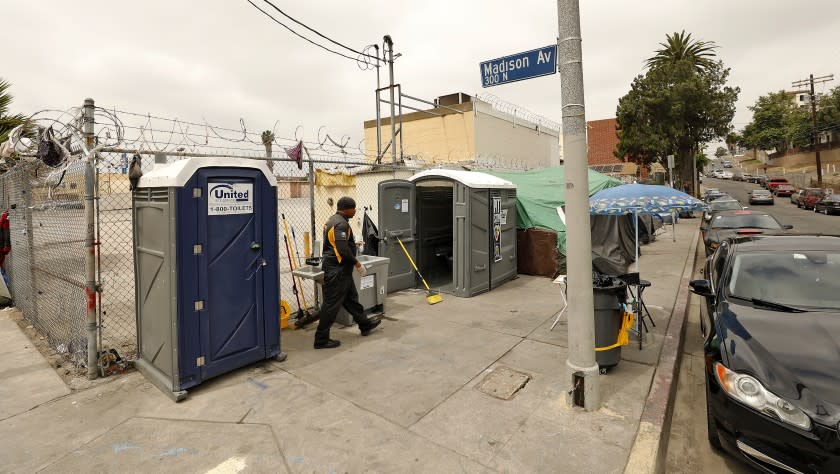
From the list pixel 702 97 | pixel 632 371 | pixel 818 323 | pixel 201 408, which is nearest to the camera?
pixel 818 323

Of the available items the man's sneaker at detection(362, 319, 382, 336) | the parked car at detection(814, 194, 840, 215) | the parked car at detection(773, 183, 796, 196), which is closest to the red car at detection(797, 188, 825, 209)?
the parked car at detection(814, 194, 840, 215)

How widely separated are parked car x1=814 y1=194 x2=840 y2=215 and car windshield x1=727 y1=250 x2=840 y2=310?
1114 inches

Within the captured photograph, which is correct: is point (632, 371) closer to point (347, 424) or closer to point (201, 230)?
point (347, 424)

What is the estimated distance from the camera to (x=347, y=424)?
3.51 m

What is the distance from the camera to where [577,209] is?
3.56 meters

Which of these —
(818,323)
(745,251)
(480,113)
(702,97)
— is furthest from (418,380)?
(702,97)

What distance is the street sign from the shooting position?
4146 millimetres

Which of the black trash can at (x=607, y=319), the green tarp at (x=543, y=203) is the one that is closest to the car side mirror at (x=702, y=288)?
the black trash can at (x=607, y=319)

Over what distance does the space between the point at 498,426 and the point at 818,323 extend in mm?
2680

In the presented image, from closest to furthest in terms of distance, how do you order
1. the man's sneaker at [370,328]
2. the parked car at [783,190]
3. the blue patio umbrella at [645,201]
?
the man's sneaker at [370,328]
the blue patio umbrella at [645,201]
the parked car at [783,190]

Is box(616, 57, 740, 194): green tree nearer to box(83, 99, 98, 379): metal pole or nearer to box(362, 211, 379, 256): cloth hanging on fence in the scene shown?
box(362, 211, 379, 256): cloth hanging on fence

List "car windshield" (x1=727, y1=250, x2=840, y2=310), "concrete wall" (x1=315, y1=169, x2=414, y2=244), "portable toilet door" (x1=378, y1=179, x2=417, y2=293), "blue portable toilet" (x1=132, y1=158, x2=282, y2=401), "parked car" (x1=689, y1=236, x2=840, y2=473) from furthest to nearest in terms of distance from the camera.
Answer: "concrete wall" (x1=315, y1=169, x2=414, y2=244)
"portable toilet door" (x1=378, y1=179, x2=417, y2=293)
"blue portable toilet" (x1=132, y1=158, x2=282, y2=401)
"car windshield" (x1=727, y1=250, x2=840, y2=310)
"parked car" (x1=689, y1=236, x2=840, y2=473)

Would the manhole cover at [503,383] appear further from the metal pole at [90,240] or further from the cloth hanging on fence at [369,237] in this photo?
the metal pole at [90,240]

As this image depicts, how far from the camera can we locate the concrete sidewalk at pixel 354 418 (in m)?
3.05
